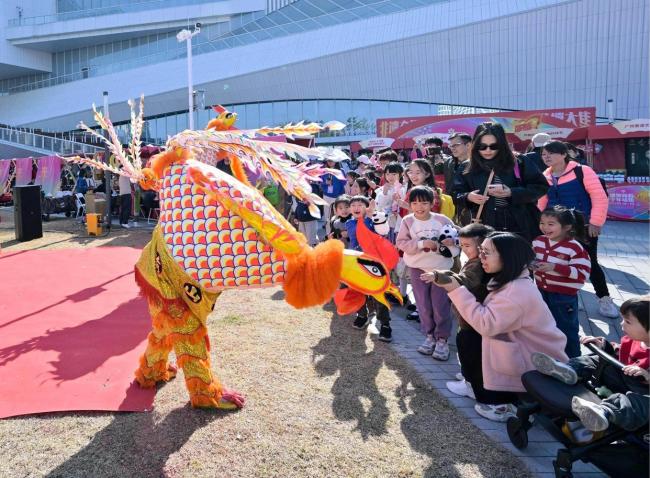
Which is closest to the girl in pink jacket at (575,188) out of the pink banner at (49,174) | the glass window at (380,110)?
the pink banner at (49,174)

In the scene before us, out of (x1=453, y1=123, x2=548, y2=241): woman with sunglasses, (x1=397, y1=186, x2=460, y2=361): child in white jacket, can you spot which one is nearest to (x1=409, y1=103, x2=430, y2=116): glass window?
(x1=397, y1=186, x2=460, y2=361): child in white jacket

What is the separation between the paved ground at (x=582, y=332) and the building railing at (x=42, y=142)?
74.7ft

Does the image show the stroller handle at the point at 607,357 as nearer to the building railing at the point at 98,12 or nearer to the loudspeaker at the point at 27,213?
the loudspeaker at the point at 27,213

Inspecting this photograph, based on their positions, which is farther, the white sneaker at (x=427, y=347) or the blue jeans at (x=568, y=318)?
the white sneaker at (x=427, y=347)

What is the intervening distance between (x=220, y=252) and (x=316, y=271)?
561 millimetres

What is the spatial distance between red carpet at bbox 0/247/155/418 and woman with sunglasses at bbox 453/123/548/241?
2692 mm

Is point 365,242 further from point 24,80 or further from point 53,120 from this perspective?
point 24,80

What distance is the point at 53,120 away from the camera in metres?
34.6

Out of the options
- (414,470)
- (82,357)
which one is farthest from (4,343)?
(414,470)

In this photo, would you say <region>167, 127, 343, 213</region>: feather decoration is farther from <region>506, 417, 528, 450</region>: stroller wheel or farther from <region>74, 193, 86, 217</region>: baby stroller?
<region>74, 193, 86, 217</region>: baby stroller

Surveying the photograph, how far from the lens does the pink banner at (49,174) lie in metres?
14.8

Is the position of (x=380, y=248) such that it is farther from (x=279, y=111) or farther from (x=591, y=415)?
(x=279, y=111)

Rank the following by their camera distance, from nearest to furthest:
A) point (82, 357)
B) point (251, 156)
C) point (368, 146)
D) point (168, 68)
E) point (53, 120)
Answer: point (251, 156) → point (82, 357) → point (368, 146) → point (168, 68) → point (53, 120)

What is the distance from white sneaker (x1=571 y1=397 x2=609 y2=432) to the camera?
6.30 feet
